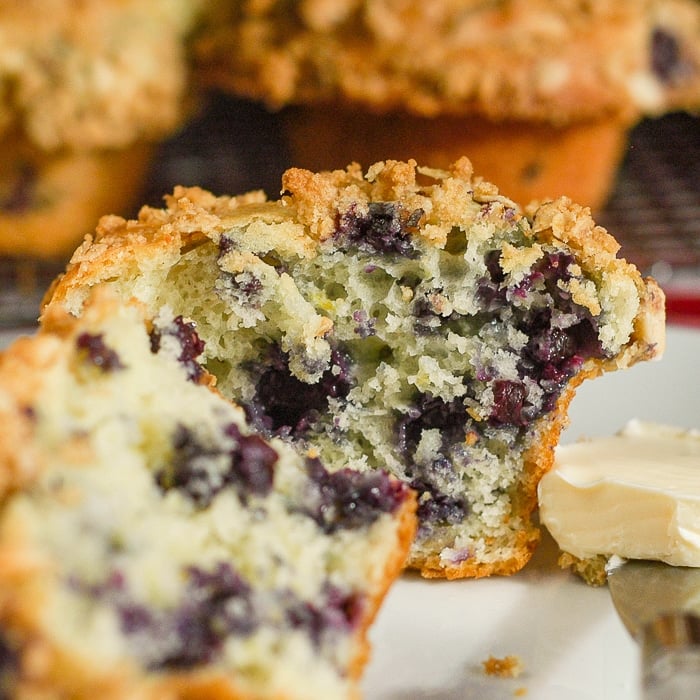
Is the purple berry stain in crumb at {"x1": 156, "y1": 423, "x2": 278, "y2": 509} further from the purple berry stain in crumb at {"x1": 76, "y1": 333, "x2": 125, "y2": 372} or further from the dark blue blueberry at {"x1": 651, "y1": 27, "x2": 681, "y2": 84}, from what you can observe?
the dark blue blueberry at {"x1": 651, "y1": 27, "x2": 681, "y2": 84}

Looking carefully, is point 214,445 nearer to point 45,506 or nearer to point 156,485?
point 156,485

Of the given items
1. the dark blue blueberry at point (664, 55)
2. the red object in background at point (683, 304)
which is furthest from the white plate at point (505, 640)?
the dark blue blueberry at point (664, 55)

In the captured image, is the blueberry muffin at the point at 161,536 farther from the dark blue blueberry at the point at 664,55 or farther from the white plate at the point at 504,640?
the dark blue blueberry at the point at 664,55

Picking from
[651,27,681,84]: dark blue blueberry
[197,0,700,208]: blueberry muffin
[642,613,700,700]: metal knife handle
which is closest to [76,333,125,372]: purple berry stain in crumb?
[642,613,700,700]: metal knife handle

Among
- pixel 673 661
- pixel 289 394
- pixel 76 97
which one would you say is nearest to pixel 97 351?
pixel 289 394

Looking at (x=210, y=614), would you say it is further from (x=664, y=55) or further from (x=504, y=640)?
(x=664, y=55)
